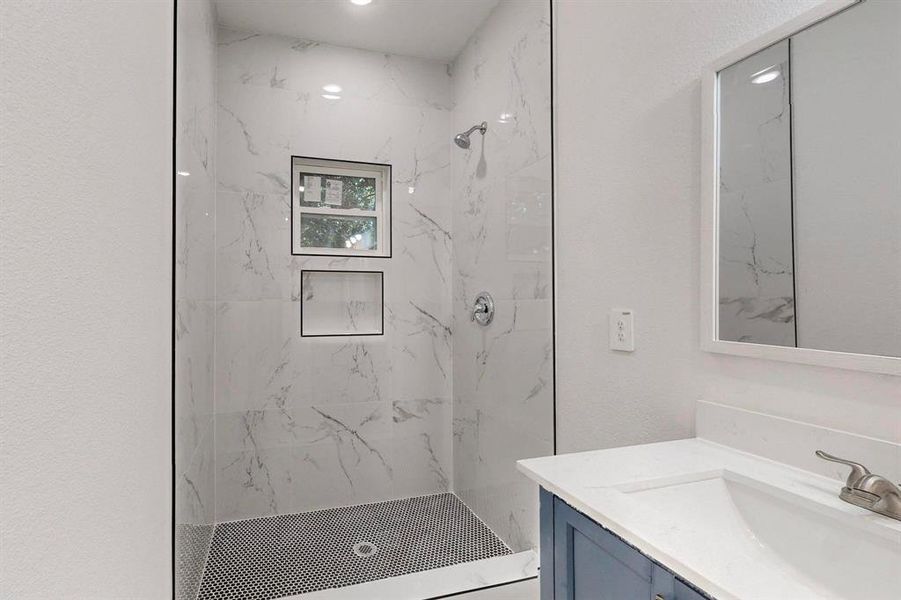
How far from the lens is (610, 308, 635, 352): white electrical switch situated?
1439 mm

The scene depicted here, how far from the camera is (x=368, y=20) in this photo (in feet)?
7.80

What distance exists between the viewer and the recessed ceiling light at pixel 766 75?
1037 millimetres

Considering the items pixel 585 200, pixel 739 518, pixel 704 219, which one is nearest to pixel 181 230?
pixel 585 200

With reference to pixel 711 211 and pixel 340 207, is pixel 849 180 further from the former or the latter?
pixel 340 207

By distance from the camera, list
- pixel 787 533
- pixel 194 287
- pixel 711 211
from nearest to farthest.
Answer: pixel 787 533, pixel 711 211, pixel 194 287

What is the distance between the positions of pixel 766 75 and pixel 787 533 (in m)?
0.89

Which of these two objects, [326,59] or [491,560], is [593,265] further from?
[326,59]

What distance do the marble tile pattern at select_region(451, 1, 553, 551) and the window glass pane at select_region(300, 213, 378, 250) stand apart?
47 cm

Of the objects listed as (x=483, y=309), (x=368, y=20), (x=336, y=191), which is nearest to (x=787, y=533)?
(x=483, y=309)

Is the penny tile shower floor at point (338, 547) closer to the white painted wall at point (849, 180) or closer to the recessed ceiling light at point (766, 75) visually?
the white painted wall at point (849, 180)

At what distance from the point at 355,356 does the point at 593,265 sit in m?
1.45

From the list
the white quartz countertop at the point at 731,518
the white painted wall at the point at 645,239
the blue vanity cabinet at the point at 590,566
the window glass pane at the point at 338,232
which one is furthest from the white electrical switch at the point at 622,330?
the window glass pane at the point at 338,232
